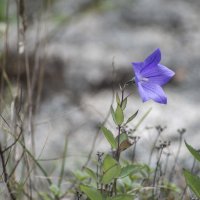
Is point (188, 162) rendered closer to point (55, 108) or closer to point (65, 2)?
point (55, 108)

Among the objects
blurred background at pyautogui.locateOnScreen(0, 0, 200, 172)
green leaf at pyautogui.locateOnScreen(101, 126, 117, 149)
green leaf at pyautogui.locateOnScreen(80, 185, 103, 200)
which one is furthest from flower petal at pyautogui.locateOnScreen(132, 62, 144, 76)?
blurred background at pyautogui.locateOnScreen(0, 0, 200, 172)

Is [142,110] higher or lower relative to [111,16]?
lower

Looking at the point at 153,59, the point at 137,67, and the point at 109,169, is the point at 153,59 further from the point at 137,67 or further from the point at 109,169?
the point at 109,169

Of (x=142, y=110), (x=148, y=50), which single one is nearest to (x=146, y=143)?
(x=142, y=110)

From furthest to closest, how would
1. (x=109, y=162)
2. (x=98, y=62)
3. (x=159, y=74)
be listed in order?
1. (x=98, y=62)
2. (x=159, y=74)
3. (x=109, y=162)

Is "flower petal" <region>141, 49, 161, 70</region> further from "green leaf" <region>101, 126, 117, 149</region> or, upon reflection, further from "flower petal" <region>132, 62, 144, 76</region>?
"green leaf" <region>101, 126, 117, 149</region>

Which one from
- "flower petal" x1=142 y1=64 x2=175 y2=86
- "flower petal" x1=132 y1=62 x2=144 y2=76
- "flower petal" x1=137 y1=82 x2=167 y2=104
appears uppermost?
"flower petal" x1=132 y1=62 x2=144 y2=76

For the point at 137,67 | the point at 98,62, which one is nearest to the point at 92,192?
the point at 137,67
